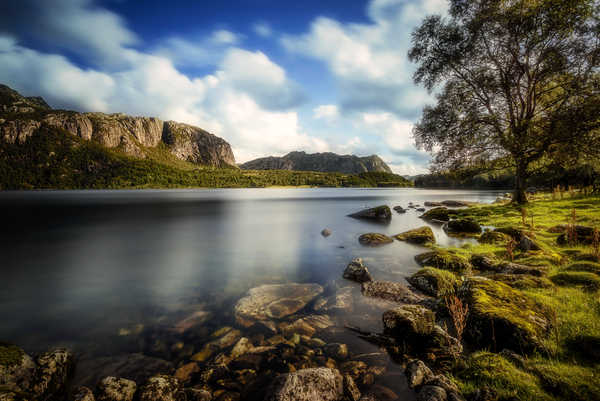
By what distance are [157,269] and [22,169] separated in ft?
844

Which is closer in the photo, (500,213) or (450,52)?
(500,213)

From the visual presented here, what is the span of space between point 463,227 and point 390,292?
1321 cm

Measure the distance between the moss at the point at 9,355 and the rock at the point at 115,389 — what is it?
1.92 metres

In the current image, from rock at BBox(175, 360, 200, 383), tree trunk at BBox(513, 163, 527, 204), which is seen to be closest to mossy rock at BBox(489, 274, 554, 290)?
rock at BBox(175, 360, 200, 383)

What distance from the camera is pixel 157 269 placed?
43.6 feet

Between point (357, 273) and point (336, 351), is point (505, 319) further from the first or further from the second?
point (357, 273)

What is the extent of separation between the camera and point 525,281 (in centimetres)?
719

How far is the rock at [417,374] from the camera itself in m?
4.40

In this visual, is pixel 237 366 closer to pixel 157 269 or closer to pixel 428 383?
pixel 428 383

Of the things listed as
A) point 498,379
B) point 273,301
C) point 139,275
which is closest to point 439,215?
point 273,301

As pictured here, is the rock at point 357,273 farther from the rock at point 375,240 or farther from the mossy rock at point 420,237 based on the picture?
the mossy rock at point 420,237

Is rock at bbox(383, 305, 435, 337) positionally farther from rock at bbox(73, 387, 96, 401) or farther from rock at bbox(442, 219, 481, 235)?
rock at bbox(442, 219, 481, 235)

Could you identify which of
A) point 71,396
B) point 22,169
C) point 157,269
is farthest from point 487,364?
point 22,169

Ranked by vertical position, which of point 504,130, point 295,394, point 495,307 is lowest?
point 295,394
